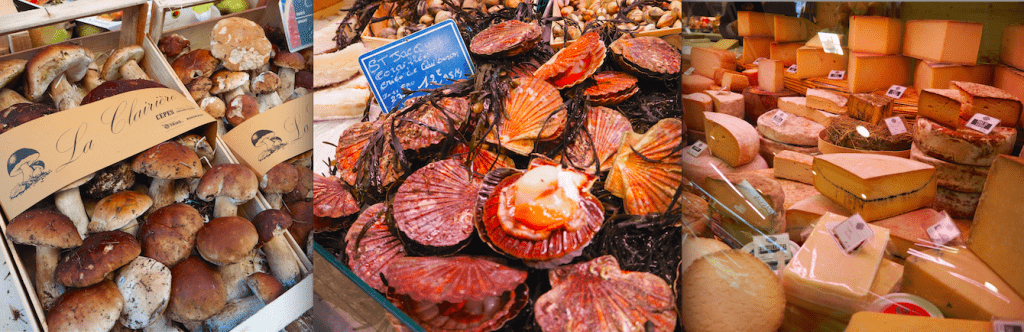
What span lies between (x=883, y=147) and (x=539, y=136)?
2.02 feet

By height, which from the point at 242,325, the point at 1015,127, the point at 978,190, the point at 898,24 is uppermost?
the point at 898,24

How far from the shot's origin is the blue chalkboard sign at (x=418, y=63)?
109 cm

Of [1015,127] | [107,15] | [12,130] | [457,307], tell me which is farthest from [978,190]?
[107,15]

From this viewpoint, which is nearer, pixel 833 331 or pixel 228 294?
pixel 833 331

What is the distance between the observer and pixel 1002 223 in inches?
32.6

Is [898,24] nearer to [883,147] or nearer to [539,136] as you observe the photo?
[883,147]

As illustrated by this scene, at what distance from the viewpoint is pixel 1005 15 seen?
829 mm

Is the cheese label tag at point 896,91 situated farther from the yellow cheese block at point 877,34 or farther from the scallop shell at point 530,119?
the scallop shell at point 530,119

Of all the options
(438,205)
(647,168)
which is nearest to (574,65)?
(647,168)

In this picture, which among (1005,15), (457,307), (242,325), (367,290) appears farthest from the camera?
(242,325)

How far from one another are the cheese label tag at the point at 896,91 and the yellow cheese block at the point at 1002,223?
6.8 inches

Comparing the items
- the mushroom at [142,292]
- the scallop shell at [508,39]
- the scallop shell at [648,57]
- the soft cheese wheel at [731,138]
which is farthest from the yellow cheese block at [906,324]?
the mushroom at [142,292]

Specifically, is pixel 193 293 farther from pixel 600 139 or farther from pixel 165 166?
pixel 600 139

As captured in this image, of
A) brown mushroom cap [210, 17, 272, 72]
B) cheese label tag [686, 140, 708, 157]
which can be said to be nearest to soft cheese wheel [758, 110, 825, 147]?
cheese label tag [686, 140, 708, 157]
